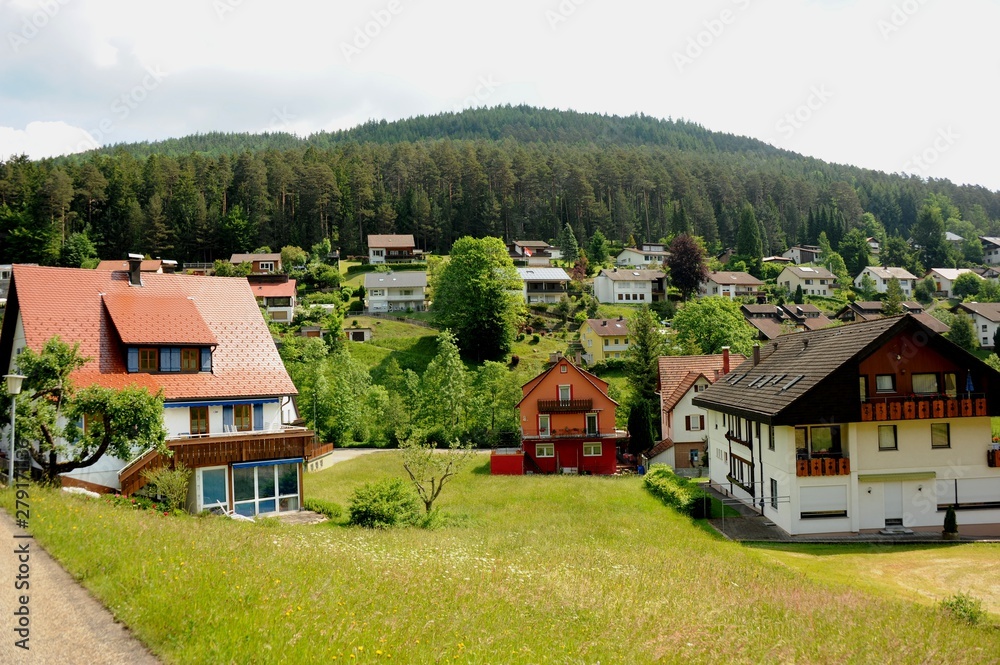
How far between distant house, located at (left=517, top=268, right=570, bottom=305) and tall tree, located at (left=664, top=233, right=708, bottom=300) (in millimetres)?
17935

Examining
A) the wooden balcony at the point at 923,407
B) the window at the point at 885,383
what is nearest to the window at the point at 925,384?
the wooden balcony at the point at 923,407

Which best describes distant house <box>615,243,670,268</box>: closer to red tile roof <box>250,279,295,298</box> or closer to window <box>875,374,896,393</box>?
red tile roof <box>250,279,295,298</box>

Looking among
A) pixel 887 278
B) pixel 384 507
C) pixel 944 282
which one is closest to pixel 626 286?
pixel 887 278

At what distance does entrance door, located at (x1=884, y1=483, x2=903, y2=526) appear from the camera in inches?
1090

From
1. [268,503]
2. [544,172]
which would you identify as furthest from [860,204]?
[268,503]

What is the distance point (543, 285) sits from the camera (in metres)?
99.2

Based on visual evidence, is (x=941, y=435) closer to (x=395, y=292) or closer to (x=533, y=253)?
(x=395, y=292)

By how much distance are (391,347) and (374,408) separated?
2004cm

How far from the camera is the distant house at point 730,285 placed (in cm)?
10706

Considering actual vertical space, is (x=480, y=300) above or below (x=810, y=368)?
above

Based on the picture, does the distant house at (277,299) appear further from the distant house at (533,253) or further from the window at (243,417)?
the window at (243,417)

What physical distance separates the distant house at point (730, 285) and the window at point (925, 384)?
3155 inches

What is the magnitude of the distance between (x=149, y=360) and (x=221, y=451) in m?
6.03

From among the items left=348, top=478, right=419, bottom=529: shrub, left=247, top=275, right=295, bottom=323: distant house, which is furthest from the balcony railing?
left=247, top=275, right=295, bottom=323: distant house
